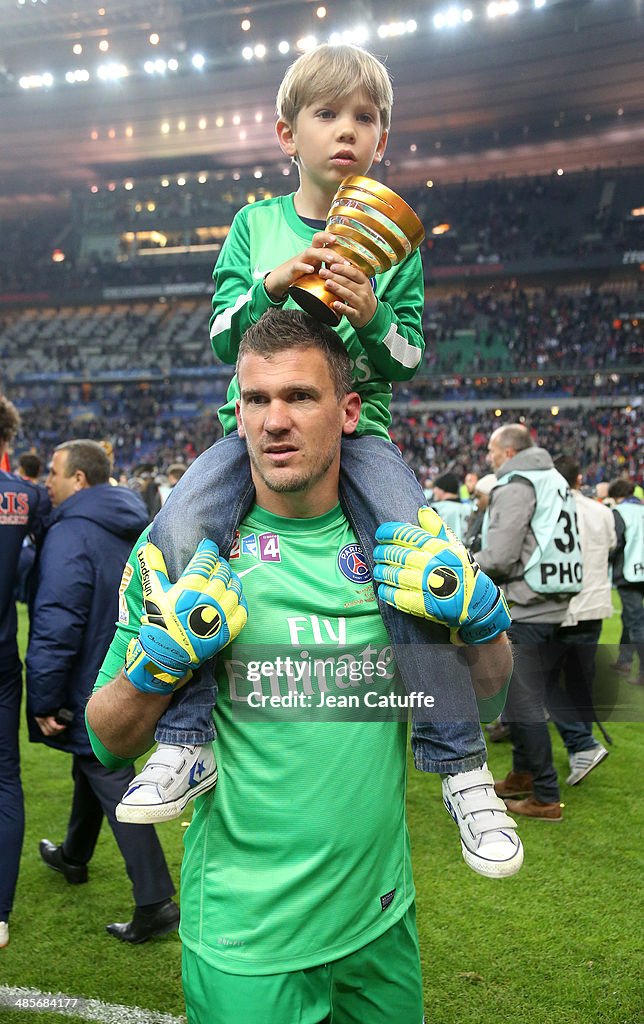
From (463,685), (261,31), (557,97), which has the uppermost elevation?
(261,31)

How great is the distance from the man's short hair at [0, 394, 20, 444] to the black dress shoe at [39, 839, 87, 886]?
2134 mm

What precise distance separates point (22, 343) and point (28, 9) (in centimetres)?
1552

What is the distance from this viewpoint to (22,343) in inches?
1693

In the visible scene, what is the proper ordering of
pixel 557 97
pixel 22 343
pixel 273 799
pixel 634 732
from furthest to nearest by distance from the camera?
1. pixel 22 343
2. pixel 557 97
3. pixel 634 732
4. pixel 273 799

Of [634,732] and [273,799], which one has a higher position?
[273,799]

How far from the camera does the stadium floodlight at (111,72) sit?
1356 inches

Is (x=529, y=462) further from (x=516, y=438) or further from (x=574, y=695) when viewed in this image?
(x=574, y=695)

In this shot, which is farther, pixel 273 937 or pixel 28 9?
pixel 28 9

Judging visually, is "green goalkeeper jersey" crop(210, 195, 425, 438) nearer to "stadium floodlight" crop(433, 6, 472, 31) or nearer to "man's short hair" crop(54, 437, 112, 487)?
"man's short hair" crop(54, 437, 112, 487)

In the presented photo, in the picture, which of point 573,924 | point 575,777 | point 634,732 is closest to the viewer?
Answer: point 573,924

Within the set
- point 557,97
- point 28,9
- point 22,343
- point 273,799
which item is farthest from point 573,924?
point 22,343

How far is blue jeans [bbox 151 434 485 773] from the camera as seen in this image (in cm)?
173

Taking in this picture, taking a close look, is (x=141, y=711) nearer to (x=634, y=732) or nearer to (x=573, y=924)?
(x=573, y=924)

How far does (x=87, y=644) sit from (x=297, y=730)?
7.83ft
